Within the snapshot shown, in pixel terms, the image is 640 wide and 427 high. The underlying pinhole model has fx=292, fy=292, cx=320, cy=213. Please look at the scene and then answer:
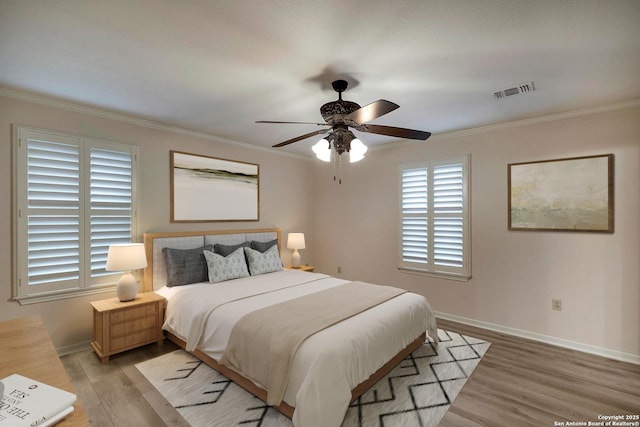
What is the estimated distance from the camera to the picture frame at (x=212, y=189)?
385 cm

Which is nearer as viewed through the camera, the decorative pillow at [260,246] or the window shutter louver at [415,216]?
the window shutter louver at [415,216]

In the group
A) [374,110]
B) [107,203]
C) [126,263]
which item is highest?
[374,110]

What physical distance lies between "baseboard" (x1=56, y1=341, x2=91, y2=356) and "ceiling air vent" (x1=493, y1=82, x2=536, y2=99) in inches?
191

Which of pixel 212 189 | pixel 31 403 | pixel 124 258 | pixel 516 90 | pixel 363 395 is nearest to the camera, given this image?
pixel 31 403

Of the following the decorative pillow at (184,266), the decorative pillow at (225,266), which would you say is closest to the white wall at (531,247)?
the decorative pillow at (225,266)

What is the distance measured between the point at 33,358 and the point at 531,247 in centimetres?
431

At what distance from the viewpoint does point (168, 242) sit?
366 cm

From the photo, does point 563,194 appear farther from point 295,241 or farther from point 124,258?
point 124,258

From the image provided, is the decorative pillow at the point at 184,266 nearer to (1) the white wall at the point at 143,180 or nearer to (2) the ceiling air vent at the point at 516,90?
(1) the white wall at the point at 143,180

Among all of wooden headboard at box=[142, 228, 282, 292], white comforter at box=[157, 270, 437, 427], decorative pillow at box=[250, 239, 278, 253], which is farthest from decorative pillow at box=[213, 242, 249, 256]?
white comforter at box=[157, 270, 437, 427]

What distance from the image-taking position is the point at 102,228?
3.21m

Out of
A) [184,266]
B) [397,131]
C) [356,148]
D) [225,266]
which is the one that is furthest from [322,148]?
[184,266]

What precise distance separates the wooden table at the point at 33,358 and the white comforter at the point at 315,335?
48.0 inches

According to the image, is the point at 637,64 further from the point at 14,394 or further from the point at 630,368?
the point at 14,394
